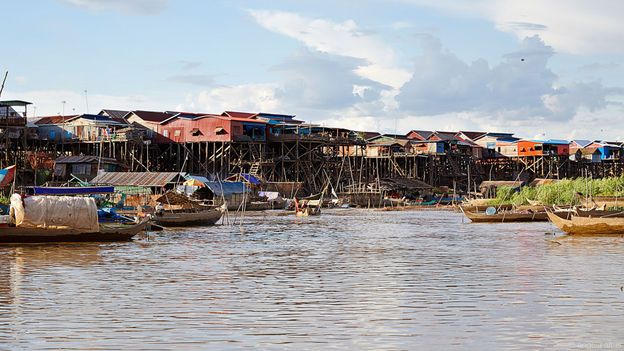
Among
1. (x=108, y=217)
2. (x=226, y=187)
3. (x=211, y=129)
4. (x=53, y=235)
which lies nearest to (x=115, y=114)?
(x=211, y=129)

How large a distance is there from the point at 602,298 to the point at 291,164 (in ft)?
224

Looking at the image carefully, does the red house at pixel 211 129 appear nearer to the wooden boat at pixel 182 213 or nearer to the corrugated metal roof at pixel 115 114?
the corrugated metal roof at pixel 115 114

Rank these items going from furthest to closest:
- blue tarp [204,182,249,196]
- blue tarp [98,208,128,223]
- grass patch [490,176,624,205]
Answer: blue tarp [204,182,249,196] → grass patch [490,176,624,205] → blue tarp [98,208,128,223]

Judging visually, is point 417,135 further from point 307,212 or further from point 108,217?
point 108,217

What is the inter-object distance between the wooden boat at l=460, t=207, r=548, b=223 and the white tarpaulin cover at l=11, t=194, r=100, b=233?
26490 millimetres

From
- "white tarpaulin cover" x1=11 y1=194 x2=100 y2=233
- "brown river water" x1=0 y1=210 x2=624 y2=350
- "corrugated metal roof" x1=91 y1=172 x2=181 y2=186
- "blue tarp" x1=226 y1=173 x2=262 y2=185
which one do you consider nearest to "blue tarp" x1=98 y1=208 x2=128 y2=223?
"brown river water" x1=0 y1=210 x2=624 y2=350

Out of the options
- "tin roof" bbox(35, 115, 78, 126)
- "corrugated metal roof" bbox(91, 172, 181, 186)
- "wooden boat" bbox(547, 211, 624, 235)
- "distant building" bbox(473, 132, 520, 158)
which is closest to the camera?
"wooden boat" bbox(547, 211, 624, 235)

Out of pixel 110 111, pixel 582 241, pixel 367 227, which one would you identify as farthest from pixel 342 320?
pixel 110 111

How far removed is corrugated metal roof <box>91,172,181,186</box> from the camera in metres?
61.3

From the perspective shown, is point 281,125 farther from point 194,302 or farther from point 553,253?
point 194,302

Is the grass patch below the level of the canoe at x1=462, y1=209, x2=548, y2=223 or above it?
above

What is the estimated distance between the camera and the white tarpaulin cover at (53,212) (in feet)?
88.7

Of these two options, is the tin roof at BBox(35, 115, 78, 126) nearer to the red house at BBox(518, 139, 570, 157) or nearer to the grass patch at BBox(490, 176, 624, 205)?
the grass patch at BBox(490, 176, 624, 205)

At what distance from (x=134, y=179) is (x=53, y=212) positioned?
3529cm
